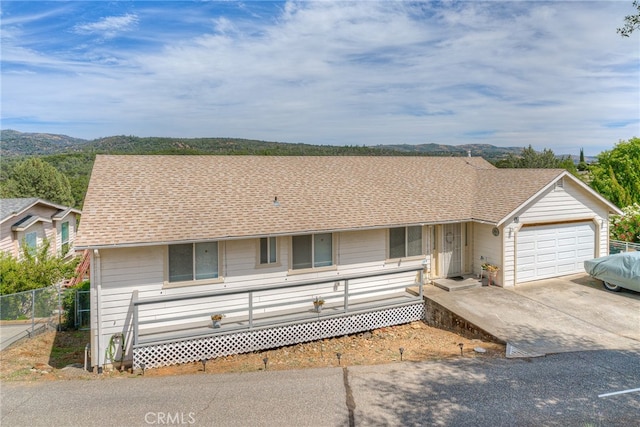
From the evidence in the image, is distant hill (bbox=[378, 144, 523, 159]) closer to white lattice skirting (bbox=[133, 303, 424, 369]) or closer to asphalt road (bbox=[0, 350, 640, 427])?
white lattice skirting (bbox=[133, 303, 424, 369])

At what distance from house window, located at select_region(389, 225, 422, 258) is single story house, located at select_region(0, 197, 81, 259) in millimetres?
15661

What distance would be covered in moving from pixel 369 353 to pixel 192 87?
2557 centimetres

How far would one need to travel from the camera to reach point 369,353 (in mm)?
9312

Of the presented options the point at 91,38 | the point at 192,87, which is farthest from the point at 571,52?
the point at 91,38

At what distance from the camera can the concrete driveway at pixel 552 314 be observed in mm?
8641

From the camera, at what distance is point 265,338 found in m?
9.71

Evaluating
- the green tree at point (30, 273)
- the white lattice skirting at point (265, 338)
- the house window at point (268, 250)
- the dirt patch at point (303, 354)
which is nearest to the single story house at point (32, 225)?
the green tree at point (30, 273)

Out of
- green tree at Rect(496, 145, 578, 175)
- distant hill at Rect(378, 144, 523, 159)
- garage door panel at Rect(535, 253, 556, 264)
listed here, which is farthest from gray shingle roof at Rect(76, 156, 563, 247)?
green tree at Rect(496, 145, 578, 175)

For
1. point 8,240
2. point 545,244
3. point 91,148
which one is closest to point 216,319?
point 545,244

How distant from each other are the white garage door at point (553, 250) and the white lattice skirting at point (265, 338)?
4.76m

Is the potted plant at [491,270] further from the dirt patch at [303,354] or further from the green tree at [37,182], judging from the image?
the green tree at [37,182]

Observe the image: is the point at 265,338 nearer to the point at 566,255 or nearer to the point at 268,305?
the point at 268,305

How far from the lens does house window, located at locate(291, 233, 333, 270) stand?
11086mm

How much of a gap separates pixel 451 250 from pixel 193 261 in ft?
30.1
